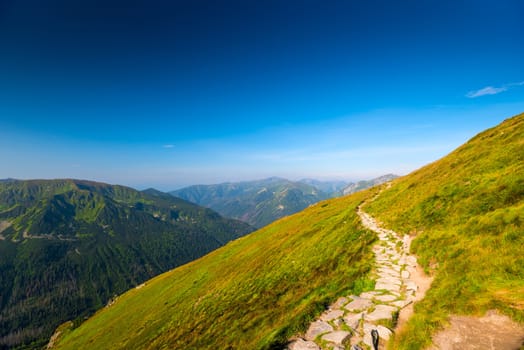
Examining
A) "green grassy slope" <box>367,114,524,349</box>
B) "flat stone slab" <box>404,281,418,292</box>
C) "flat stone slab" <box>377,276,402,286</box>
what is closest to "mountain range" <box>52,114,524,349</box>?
"green grassy slope" <box>367,114,524,349</box>

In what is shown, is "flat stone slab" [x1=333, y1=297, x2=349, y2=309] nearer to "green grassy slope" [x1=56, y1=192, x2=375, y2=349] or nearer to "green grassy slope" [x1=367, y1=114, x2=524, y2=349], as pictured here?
"green grassy slope" [x1=56, y1=192, x2=375, y2=349]

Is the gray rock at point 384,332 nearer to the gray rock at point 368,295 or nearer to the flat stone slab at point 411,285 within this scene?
the gray rock at point 368,295

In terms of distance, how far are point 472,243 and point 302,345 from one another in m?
11.4

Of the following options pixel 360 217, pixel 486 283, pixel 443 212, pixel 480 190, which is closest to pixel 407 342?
pixel 486 283

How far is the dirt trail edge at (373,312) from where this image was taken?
9.46 m

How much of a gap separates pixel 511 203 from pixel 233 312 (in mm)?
23725

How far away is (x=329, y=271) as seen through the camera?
19.7 m

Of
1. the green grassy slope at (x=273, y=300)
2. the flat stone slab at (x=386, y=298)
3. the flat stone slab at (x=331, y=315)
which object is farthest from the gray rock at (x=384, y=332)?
the green grassy slope at (x=273, y=300)

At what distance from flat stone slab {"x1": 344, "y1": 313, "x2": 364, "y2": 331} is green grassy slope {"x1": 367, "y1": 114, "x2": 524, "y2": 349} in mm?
1837

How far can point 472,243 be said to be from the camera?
1288 cm

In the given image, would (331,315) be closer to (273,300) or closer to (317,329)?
(317,329)

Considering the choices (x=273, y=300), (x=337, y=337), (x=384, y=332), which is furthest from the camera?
(x=273, y=300)

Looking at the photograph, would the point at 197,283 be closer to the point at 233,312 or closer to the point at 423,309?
the point at 233,312

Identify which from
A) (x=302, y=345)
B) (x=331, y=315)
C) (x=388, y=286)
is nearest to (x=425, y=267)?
(x=388, y=286)
